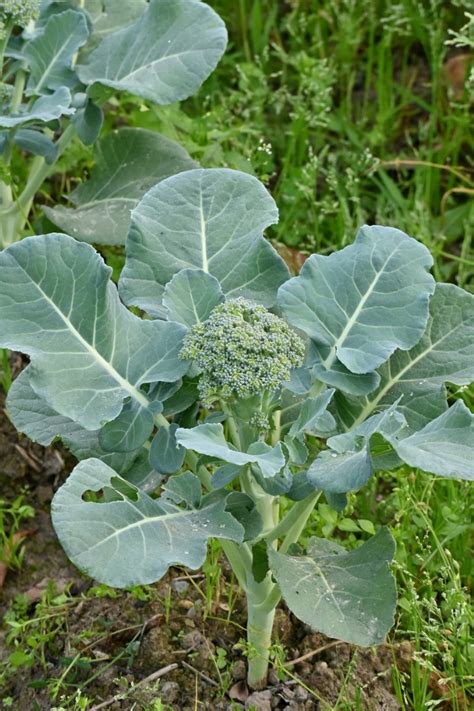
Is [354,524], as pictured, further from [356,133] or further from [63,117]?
[356,133]

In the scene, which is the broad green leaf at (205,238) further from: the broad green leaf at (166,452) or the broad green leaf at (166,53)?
the broad green leaf at (166,53)

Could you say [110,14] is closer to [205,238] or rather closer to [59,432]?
[205,238]

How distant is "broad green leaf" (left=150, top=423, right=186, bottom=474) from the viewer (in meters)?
2.30

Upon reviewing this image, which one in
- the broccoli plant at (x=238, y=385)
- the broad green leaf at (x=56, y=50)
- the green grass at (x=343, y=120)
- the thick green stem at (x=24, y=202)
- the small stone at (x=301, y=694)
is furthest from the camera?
the green grass at (x=343, y=120)

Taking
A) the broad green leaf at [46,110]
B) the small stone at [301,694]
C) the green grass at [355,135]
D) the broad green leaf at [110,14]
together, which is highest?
the broad green leaf at [110,14]

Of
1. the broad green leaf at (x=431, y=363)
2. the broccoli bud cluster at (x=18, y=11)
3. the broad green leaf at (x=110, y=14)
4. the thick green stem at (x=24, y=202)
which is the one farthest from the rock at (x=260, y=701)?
the broad green leaf at (x=110, y=14)

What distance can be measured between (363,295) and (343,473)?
1.83ft

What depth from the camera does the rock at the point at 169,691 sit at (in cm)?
258

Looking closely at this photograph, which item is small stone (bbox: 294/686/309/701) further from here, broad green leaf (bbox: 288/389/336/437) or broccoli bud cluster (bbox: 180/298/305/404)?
broccoli bud cluster (bbox: 180/298/305/404)

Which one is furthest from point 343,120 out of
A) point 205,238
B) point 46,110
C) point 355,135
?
point 205,238

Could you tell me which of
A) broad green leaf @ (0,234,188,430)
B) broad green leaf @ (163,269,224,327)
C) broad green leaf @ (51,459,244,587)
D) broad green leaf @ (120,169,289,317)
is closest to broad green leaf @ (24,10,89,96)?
broad green leaf @ (120,169,289,317)

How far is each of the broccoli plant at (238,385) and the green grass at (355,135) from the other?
464mm

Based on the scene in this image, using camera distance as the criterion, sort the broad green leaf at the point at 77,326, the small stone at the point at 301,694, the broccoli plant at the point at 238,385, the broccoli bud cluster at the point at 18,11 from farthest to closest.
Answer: the broccoli bud cluster at the point at 18,11 → the small stone at the point at 301,694 → the broad green leaf at the point at 77,326 → the broccoli plant at the point at 238,385

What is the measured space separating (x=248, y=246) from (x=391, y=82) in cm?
231
